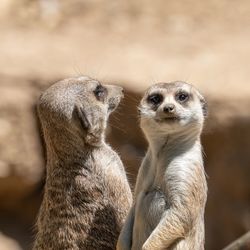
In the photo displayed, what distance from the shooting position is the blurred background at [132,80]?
11.3 meters

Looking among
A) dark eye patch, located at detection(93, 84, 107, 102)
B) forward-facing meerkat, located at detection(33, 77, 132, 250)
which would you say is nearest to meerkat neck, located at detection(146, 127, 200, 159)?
forward-facing meerkat, located at detection(33, 77, 132, 250)

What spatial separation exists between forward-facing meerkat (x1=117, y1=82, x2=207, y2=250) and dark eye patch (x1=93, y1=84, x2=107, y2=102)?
21.4 inches

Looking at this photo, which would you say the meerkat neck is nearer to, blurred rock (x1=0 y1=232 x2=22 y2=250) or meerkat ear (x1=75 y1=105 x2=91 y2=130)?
meerkat ear (x1=75 y1=105 x2=91 y2=130)

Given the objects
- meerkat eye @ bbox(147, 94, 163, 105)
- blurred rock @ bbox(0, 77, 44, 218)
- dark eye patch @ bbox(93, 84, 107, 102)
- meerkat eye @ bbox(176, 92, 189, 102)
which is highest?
meerkat eye @ bbox(176, 92, 189, 102)

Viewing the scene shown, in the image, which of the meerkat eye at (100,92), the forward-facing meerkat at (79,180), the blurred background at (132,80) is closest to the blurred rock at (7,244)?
the blurred background at (132,80)

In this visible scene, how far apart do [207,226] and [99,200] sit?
18.2 ft

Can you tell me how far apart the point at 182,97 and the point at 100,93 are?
740 mm

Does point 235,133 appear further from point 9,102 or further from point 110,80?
point 9,102

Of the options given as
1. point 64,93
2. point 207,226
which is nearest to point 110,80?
point 207,226

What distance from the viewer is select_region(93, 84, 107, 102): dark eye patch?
21.7 ft

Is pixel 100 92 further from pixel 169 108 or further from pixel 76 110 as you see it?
pixel 169 108

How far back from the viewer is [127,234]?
6.01m

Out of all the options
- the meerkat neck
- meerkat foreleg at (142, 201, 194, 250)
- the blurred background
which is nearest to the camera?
meerkat foreleg at (142, 201, 194, 250)

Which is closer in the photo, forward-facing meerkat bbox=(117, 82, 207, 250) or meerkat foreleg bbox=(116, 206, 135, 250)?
forward-facing meerkat bbox=(117, 82, 207, 250)
